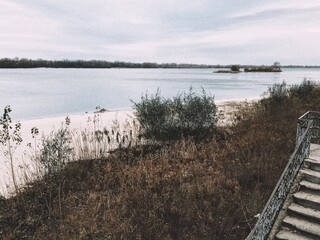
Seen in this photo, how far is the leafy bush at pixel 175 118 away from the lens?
18.3 meters

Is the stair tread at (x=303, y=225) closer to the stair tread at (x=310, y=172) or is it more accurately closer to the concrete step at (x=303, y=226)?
the concrete step at (x=303, y=226)

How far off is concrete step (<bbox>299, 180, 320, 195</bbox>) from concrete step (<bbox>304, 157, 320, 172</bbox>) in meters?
0.79

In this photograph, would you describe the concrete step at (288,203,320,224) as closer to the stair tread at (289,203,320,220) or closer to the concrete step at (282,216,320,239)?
the stair tread at (289,203,320,220)

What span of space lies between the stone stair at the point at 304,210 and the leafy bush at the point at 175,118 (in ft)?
27.2

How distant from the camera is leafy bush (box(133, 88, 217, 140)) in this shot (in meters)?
18.3

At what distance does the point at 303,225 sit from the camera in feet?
28.3

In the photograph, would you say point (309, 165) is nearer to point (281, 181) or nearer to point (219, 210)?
point (281, 181)

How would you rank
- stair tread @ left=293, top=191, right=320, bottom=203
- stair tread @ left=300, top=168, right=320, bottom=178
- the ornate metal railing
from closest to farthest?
the ornate metal railing < stair tread @ left=293, top=191, right=320, bottom=203 < stair tread @ left=300, top=168, right=320, bottom=178

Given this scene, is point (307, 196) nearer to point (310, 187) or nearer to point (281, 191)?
point (310, 187)

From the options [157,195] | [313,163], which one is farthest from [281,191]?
[157,195]

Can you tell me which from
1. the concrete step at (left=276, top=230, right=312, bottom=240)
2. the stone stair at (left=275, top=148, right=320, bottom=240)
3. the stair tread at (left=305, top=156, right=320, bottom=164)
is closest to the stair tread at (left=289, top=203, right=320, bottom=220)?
the stone stair at (left=275, top=148, right=320, bottom=240)

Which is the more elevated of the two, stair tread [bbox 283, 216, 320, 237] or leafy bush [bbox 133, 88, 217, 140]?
leafy bush [bbox 133, 88, 217, 140]

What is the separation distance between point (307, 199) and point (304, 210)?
1.17 ft

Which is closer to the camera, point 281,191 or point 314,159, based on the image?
point 281,191
